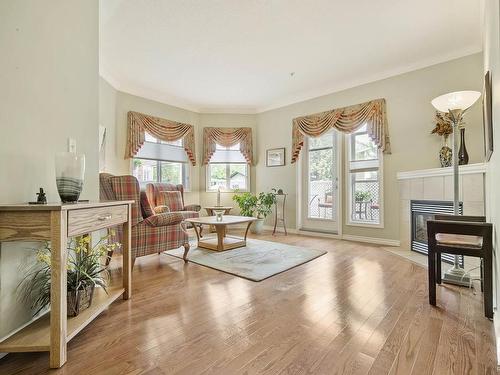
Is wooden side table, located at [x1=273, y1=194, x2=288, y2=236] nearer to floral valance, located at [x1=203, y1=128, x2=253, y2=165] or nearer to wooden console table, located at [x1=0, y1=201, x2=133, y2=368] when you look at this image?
floral valance, located at [x1=203, y1=128, x2=253, y2=165]

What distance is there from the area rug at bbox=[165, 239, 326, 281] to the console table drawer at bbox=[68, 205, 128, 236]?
1.28m

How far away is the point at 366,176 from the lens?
4.18 metres

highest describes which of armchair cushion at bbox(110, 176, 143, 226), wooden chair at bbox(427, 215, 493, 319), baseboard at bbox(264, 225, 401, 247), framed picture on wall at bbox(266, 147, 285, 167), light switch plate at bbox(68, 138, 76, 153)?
framed picture on wall at bbox(266, 147, 285, 167)

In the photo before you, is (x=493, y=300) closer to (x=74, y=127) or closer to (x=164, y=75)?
(x=74, y=127)

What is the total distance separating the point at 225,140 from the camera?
5.48 m

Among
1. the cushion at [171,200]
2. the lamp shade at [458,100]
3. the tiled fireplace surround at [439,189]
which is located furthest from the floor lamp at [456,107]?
the cushion at [171,200]

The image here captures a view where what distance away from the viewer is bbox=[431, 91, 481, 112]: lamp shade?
2250 mm

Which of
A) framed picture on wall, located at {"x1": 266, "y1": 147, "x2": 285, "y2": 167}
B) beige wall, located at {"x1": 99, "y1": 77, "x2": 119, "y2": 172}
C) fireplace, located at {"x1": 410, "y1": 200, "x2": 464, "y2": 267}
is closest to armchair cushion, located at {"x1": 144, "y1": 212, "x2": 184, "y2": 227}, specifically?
beige wall, located at {"x1": 99, "y1": 77, "x2": 119, "y2": 172}

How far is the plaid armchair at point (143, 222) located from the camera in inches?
97.1

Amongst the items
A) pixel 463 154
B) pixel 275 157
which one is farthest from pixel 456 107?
pixel 275 157

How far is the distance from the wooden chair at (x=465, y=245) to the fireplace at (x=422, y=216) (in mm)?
1213

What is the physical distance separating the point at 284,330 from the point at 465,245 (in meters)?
1.44

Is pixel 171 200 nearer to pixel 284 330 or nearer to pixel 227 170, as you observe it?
pixel 227 170

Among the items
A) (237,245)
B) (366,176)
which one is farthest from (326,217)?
(237,245)
